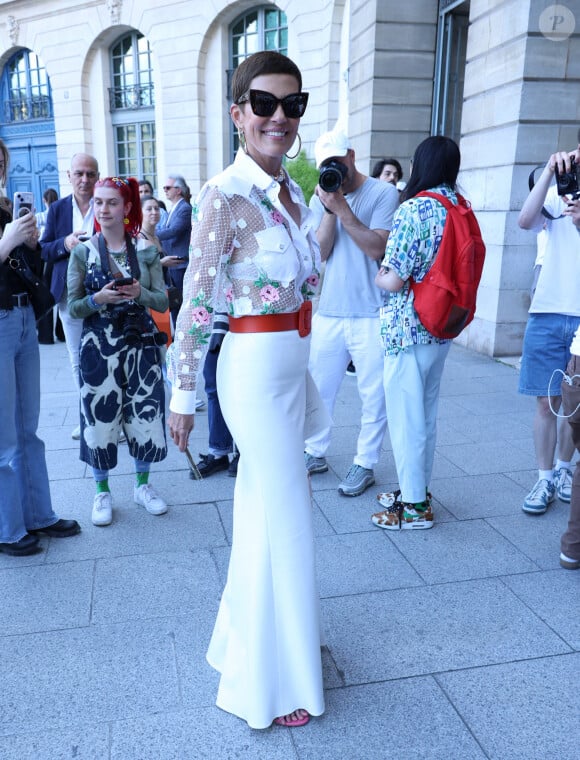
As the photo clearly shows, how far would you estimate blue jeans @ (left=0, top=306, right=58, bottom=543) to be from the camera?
3143 mm

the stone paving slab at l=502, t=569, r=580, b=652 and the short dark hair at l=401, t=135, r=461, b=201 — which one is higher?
the short dark hair at l=401, t=135, r=461, b=201

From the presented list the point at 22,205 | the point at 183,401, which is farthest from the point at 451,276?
the point at 22,205

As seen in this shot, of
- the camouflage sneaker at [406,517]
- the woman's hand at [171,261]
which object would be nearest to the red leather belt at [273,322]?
the camouflage sneaker at [406,517]

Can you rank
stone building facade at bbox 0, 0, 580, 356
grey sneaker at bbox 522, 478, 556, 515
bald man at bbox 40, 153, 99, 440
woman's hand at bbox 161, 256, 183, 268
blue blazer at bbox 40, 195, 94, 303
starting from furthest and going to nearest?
stone building facade at bbox 0, 0, 580, 356 → woman's hand at bbox 161, 256, 183, 268 → blue blazer at bbox 40, 195, 94, 303 → bald man at bbox 40, 153, 99, 440 → grey sneaker at bbox 522, 478, 556, 515

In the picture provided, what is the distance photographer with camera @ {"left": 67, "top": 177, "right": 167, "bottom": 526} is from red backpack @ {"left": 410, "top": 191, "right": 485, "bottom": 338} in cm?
156

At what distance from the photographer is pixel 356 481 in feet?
13.3

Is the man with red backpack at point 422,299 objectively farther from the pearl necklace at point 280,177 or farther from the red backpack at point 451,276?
the pearl necklace at point 280,177

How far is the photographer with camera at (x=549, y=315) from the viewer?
11.9 feet

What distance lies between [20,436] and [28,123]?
22.2 metres

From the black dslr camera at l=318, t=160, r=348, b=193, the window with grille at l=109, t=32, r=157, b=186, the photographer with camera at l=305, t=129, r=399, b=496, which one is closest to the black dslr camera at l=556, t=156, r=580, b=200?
the photographer with camera at l=305, t=129, r=399, b=496

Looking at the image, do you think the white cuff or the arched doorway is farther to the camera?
the arched doorway

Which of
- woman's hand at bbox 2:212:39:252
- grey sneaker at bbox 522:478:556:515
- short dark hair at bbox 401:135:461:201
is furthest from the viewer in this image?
grey sneaker at bbox 522:478:556:515

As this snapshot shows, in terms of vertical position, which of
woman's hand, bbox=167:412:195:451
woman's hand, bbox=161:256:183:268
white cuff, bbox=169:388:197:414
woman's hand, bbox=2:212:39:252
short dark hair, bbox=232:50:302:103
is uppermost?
short dark hair, bbox=232:50:302:103

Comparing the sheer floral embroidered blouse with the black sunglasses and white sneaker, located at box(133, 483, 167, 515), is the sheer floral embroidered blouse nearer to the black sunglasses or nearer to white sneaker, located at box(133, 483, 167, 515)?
the black sunglasses
